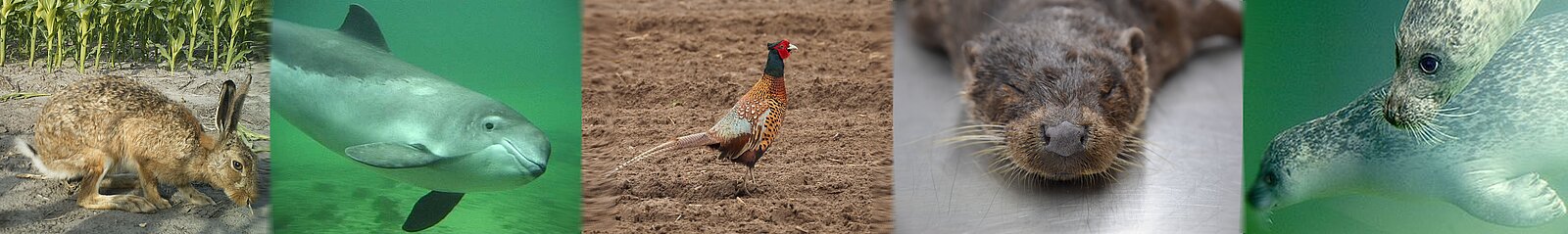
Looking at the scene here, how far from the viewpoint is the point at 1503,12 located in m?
4.83

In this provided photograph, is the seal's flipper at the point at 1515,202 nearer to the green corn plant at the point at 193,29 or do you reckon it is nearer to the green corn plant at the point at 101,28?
the green corn plant at the point at 193,29

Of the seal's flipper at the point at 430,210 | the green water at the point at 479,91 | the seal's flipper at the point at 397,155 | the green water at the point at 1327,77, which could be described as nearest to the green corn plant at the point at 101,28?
the green water at the point at 479,91

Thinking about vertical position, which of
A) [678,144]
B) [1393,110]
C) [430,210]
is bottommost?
[430,210]

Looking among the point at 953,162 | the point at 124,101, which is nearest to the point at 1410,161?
the point at 953,162

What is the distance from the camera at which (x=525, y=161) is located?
4.92 meters

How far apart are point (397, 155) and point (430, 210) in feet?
0.76

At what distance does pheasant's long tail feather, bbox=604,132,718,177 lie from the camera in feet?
16.0

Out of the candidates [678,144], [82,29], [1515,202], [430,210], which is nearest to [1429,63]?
[1515,202]

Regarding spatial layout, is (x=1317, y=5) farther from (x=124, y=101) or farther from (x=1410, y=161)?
(x=124, y=101)

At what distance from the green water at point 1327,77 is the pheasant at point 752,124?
1.69 meters

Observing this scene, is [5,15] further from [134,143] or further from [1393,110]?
[1393,110]

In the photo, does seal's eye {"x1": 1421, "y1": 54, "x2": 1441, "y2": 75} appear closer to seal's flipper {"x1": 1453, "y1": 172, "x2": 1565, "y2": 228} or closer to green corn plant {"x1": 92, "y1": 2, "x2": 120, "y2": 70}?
seal's flipper {"x1": 1453, "y1": 172, "x2": 1565, "y2": 228}

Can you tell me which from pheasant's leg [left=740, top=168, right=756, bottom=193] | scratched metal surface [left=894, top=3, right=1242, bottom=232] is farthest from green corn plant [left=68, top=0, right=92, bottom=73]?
scratched metal surface [left=894, top=3, right=1242, bottom=232]

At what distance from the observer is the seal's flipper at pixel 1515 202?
4.96m
